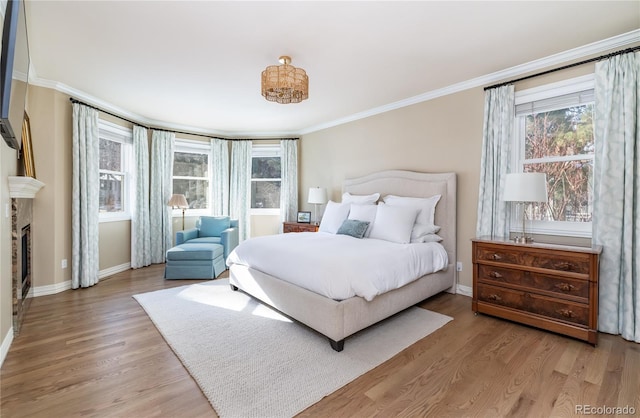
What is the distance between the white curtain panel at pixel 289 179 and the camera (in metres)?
6.05

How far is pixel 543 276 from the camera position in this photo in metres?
2.60

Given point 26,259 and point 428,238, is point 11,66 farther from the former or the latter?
point 428,238

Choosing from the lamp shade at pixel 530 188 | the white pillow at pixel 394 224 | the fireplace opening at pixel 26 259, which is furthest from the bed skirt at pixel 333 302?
the fireplace opening at pixel 26 259

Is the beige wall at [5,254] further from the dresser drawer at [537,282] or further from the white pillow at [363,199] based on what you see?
the dresser drawer at [537,282]

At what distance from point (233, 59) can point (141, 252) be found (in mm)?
3704

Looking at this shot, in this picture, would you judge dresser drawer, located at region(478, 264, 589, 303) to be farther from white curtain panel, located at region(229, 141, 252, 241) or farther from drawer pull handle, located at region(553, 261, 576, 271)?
white curtain panel, located at region(229, 141, 252, 241)

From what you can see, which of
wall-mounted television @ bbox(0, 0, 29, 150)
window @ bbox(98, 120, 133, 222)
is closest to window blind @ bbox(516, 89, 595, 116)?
wall-mounted television @ bbox(0, 0, 29, 150)

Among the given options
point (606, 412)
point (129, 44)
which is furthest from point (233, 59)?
point (606, 412)

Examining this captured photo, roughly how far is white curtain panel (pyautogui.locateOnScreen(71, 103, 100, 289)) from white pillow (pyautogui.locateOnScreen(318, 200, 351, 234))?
3.13 metres

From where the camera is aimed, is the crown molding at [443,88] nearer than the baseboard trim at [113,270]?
Yes

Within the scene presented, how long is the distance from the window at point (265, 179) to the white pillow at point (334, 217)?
2161 millimetres

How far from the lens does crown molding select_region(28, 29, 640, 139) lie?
104 inches

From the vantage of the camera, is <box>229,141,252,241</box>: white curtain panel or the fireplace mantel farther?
<box>229,141,252,241</box>: white curtain panel

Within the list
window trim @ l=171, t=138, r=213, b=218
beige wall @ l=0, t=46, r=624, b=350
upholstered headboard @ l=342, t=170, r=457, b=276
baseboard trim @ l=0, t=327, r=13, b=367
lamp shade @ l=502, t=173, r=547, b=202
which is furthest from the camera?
window trim @ l=171, t=138, r=213, b=218
